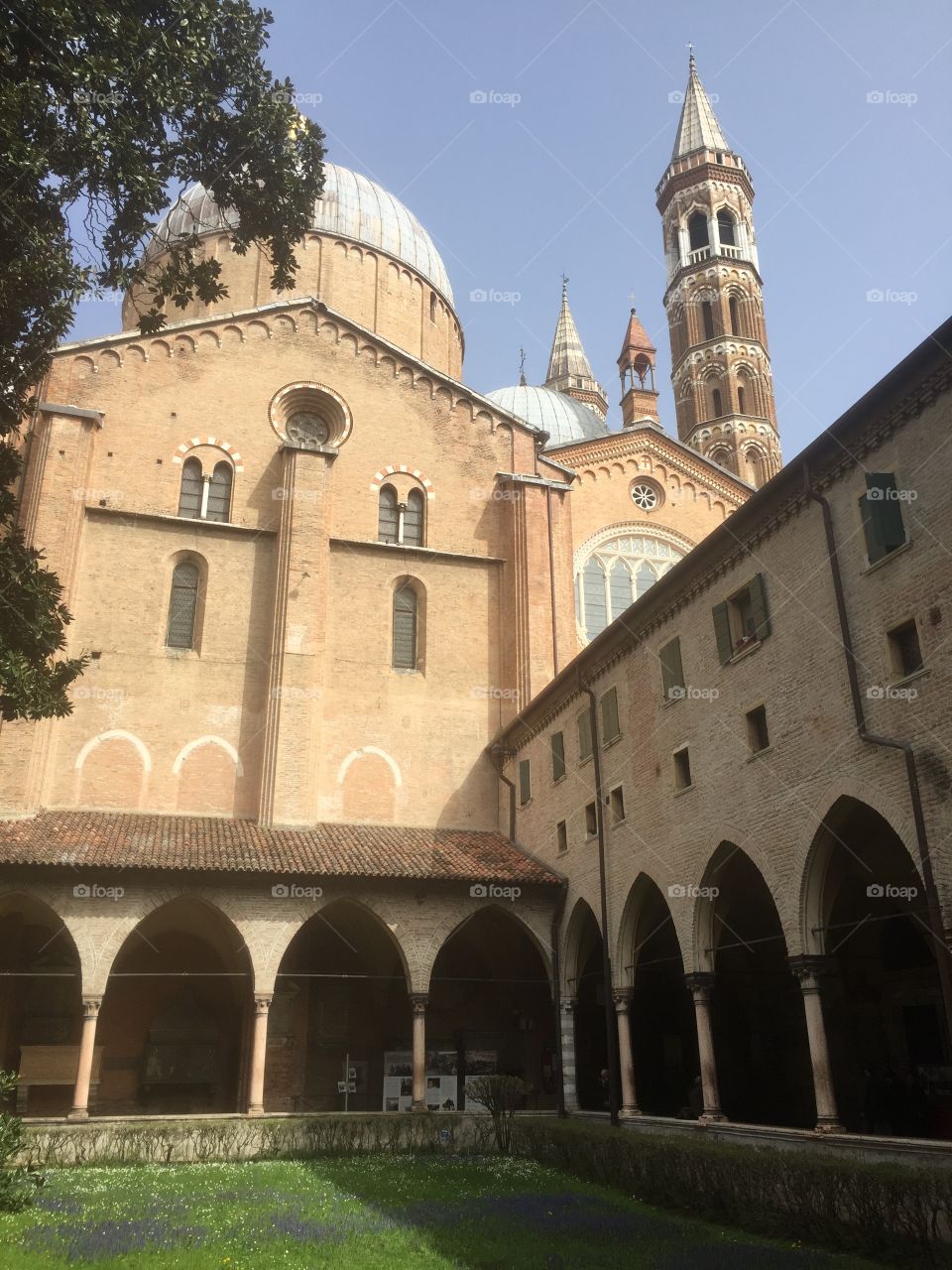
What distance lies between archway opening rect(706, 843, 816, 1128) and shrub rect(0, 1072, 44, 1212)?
12.0 metres

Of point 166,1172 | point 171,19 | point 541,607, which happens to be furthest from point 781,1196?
point 541,607

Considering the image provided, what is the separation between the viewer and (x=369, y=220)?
35.7 meters

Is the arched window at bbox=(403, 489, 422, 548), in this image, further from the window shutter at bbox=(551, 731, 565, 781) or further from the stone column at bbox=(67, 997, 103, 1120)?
the stone column at bbox=(67, 997, 103, 1120)

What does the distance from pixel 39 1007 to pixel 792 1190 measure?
53.4 ft

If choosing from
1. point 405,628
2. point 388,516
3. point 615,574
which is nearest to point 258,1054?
point 405,628

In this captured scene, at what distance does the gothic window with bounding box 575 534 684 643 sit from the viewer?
29.8m

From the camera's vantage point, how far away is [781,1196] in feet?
34.8

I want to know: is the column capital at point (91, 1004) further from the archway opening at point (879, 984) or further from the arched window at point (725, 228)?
the arched window at point (725, 228)

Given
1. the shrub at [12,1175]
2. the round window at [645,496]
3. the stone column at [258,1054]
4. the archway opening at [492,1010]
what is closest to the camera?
the shrub at [12,1175]

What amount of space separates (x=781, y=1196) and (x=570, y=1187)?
348 centimetres

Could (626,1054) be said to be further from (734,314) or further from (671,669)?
(734,314)

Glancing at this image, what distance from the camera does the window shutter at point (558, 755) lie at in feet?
72.2

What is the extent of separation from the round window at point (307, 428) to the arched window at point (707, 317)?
2289 cm

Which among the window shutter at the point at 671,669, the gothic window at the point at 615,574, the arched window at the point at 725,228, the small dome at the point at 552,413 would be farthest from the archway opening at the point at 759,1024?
the arched window at the point at 725,228
